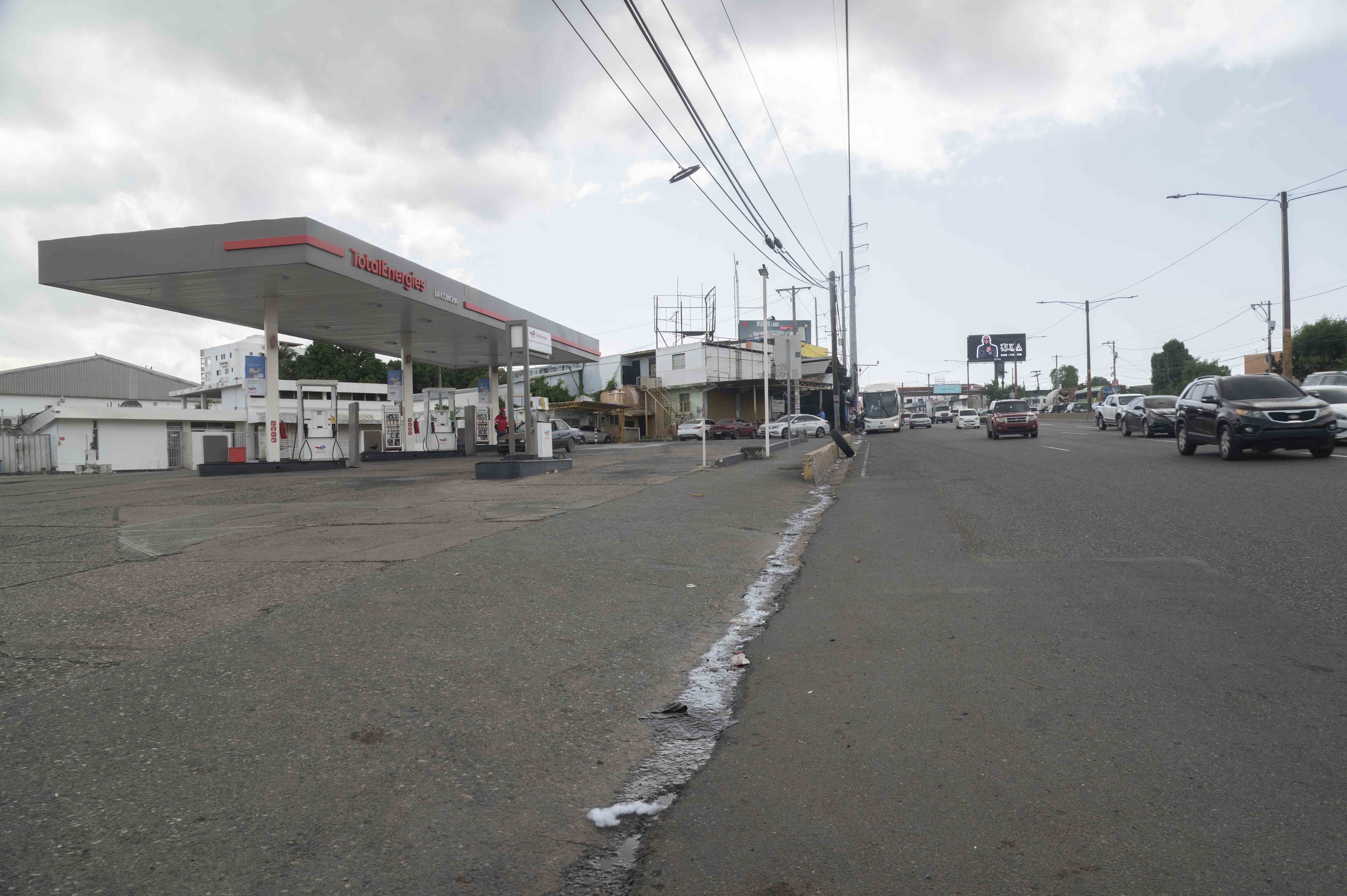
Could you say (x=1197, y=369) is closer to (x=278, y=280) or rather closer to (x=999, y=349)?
(x=999, y=349)

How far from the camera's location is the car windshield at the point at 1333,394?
696 inches

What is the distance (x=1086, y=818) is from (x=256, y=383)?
2591 cm

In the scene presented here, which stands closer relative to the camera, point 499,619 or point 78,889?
point 78,889

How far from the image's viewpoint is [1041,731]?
3.54 metres

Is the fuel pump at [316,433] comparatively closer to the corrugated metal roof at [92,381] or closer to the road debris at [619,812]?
the road debris at [619,812]

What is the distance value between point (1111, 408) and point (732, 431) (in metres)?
24.1

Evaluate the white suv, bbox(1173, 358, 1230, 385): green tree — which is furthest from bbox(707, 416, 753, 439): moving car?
bbox(1173, 358, 1230, 385): green tree

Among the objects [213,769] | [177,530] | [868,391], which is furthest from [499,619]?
[868,391]

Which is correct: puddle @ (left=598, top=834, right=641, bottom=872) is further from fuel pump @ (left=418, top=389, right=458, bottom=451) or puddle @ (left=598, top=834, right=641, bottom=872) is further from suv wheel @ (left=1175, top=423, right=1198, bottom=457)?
fuel pump @ (left=418, top=389, right=458, bottom=451)

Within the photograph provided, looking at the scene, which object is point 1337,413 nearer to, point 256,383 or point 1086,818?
point 1086,818

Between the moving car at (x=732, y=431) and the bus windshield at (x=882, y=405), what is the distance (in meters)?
8.05

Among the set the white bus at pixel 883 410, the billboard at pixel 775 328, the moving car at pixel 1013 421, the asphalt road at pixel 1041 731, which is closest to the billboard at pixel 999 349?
the billboard at pixel 775 328

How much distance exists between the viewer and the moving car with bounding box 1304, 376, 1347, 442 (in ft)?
55.4

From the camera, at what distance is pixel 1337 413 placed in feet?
53.1
